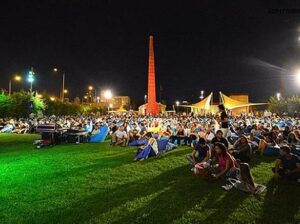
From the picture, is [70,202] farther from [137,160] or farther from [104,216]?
[137,160]

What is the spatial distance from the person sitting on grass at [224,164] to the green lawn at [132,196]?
0.43m

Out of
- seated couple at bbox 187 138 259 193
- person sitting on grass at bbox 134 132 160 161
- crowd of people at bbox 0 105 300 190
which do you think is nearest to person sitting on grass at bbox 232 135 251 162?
crowd of people at bbox 0 105 300 190

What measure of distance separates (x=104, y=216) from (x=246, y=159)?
19.4 ft

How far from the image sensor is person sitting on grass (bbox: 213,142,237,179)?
7.67 metres

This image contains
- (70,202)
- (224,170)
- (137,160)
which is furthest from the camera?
(137,160)

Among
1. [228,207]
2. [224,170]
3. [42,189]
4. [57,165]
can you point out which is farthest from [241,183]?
[57,165]

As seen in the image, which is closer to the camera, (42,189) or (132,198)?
(132,198)

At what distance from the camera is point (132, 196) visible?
6.54 meters

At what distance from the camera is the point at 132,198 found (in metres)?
6.39

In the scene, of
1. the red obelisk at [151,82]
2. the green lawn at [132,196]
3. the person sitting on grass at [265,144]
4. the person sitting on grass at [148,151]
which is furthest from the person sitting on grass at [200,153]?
the red obelisk at [151,82]

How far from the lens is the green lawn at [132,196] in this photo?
538 centimetres

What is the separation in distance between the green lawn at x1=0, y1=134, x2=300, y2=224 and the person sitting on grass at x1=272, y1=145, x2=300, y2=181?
318 millimetres

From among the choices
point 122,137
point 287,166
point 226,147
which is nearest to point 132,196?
point 226,147

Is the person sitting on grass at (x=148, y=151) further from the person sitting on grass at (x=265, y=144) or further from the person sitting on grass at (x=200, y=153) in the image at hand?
the person sitting on grass at (x=265, y=144)
